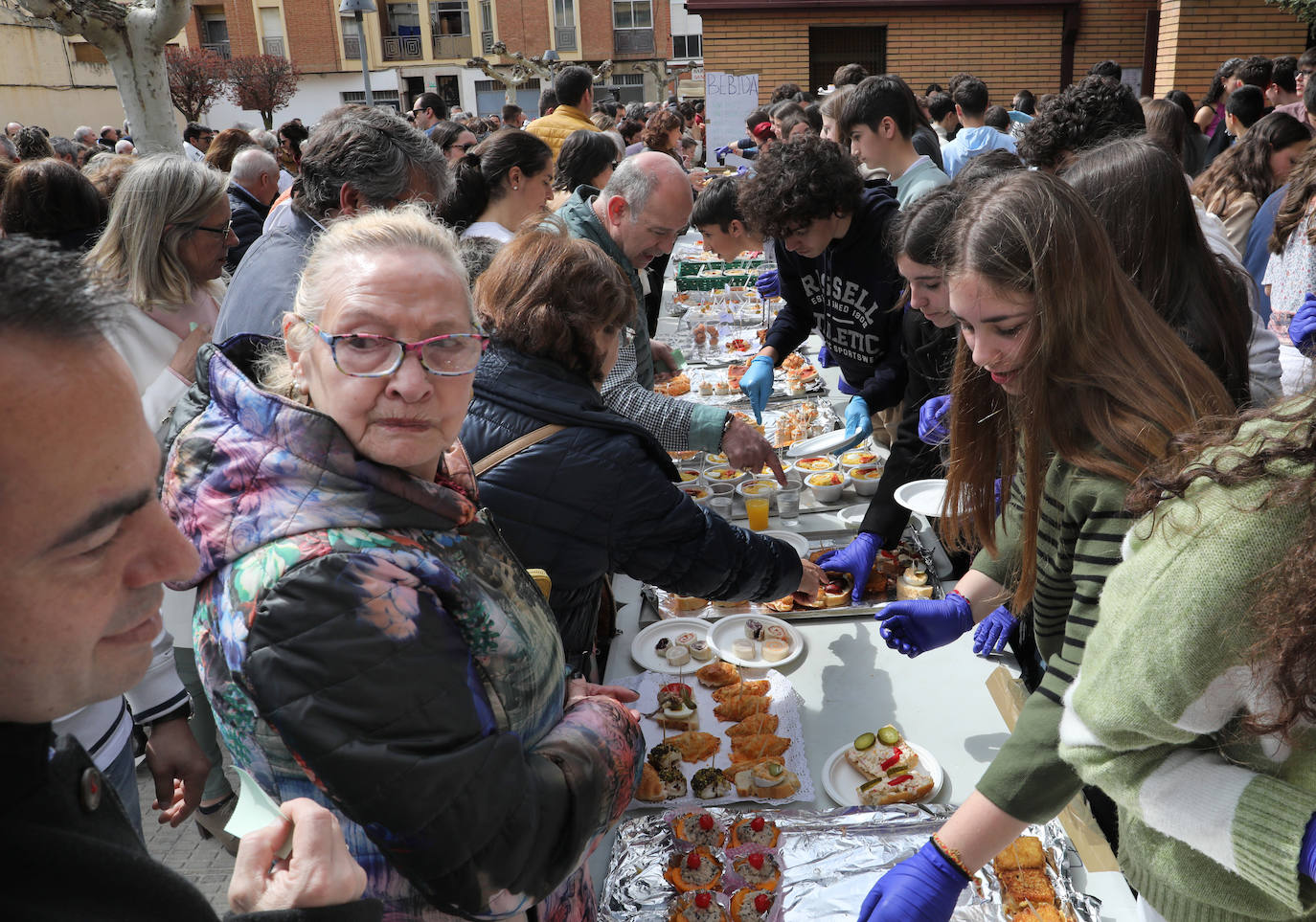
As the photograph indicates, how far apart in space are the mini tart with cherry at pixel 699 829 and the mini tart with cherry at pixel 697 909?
0.39 feet

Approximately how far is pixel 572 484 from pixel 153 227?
157 cm

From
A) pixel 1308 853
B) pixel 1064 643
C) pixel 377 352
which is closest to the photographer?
pixel 1308 853

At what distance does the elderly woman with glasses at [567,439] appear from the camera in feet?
5.79

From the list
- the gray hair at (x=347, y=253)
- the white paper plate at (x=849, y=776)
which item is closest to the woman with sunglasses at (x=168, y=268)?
the gray hair at (x=347, y=253)

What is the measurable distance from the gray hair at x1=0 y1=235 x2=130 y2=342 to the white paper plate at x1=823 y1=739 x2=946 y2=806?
5.53ft

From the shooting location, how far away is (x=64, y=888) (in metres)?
0.61

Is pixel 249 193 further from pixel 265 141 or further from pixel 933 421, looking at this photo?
→ pixel 933 421

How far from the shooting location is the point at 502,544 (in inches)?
51.0

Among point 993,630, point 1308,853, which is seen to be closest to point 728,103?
point 993,630

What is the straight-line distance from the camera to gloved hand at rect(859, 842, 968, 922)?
1.33m

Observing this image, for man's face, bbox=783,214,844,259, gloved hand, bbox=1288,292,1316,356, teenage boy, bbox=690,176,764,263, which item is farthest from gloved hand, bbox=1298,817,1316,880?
teenage boy, bbox=690,176,764,263

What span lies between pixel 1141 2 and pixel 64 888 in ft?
57.0

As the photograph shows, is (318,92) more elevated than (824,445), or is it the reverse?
(318,92)

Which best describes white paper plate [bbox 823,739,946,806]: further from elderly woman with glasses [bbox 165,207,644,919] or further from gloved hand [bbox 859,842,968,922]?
elderly woman with glasses [bbox 165,207,644,919]
